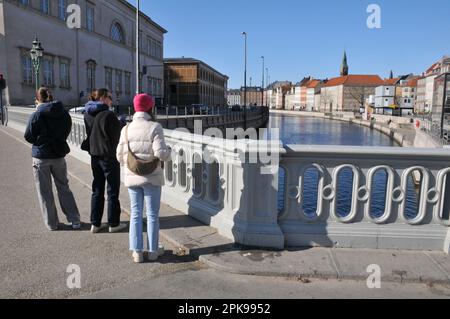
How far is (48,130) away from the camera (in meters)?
5.03

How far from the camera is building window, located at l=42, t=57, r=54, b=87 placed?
4400 centimetres

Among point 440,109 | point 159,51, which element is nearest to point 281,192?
point 440,109

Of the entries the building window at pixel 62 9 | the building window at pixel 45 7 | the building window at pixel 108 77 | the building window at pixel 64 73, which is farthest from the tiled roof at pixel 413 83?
the building window at pixel 45 7

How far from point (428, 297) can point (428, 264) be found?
675 millimetres

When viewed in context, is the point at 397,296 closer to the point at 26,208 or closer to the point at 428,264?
the point at 428,264

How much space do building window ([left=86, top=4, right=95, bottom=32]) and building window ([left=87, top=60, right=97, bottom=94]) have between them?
4.91 m

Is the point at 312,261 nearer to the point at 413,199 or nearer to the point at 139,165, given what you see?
the point at 139,165

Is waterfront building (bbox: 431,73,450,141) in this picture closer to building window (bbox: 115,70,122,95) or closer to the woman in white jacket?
the woman in white jacket

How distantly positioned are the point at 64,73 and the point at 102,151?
157 feet

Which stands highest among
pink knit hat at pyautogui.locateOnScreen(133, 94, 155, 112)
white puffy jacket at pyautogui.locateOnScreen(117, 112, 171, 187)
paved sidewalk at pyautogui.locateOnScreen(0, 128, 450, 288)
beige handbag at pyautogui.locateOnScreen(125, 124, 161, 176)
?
pink knit hat at pyautogui.locateOnScreen(133, 94, 155, 112)

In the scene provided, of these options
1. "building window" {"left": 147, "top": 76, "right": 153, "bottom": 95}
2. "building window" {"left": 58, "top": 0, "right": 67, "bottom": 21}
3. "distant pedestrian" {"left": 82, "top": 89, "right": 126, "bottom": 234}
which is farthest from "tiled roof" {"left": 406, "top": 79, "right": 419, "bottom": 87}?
"distant pedestrian" {"left": 82, "top": 89, "right": 126, "bottom": 234}

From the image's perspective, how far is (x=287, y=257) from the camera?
14.1 ft

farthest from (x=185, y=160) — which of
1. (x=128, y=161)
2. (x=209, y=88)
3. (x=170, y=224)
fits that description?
(x=209, y=88)
